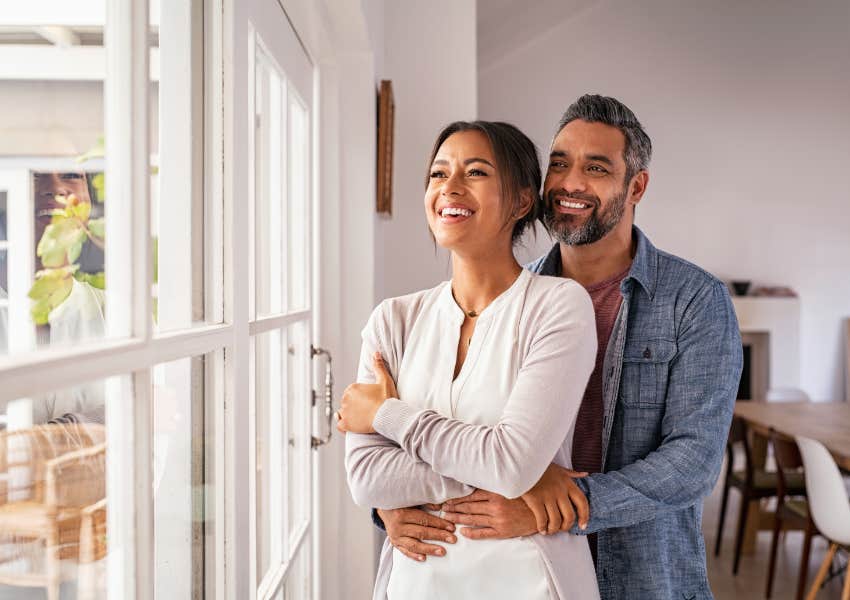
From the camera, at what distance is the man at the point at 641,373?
1247 millimetres

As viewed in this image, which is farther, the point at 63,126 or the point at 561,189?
the point at 561,189

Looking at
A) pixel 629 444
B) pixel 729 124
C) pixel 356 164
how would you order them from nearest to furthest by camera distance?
pixel 629 444
pixel 356 164
pixel 729 124

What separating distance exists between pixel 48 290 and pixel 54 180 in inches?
3.5

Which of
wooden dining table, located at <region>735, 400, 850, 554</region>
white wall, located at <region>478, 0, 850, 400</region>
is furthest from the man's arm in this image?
white wall, located at <region>478, 0, 850, 400</region>

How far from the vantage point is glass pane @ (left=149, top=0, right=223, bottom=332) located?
83 centimetres

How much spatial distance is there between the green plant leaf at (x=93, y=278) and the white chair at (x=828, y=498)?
3381 mm

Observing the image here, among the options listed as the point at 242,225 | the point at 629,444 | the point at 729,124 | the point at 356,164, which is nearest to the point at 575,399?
the point at 629,444

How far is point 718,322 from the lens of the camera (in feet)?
4.32

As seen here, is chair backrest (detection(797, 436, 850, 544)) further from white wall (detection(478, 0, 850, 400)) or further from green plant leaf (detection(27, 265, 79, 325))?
white wall (detection(478, 0, 850, 400))

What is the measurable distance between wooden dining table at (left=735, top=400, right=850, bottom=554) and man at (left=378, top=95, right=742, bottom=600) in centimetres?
279

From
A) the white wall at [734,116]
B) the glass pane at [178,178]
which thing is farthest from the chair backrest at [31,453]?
the white wall at [734,116]

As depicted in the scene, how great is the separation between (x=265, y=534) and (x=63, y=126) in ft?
3.44

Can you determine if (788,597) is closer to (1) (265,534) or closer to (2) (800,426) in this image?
(2) (800,426)

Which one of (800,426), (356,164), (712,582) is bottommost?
(712,582)
